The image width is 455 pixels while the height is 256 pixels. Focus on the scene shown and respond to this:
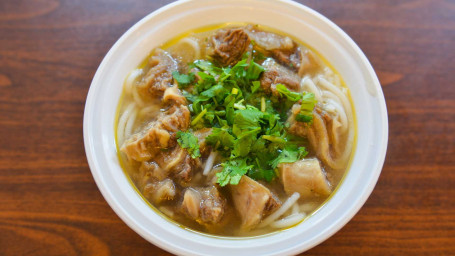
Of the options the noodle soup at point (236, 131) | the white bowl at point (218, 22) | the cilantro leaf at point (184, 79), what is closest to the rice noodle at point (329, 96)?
the noodle soup at point (236, 131)

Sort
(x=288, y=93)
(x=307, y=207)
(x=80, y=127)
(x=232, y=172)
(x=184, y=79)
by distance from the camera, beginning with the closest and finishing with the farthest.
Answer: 1. (x=232, y=172)
2. (x=307, y=207)
3. (x=288, y=93)
4. (x=184, y=79)
5. (x=80, y=127)

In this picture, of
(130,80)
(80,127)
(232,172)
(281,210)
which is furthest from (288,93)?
(80,127)

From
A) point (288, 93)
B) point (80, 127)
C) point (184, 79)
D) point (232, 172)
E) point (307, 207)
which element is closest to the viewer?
point (232, 172)

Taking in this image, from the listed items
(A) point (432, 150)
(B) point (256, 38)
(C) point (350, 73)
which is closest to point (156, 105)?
(B) point (256, 38)

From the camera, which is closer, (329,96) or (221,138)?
(221,138)

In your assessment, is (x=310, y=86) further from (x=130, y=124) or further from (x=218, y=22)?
(x=130, y=124)

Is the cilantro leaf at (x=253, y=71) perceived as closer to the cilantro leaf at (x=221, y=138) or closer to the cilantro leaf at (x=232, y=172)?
the cilantro leaf at (x=221, y=138)
